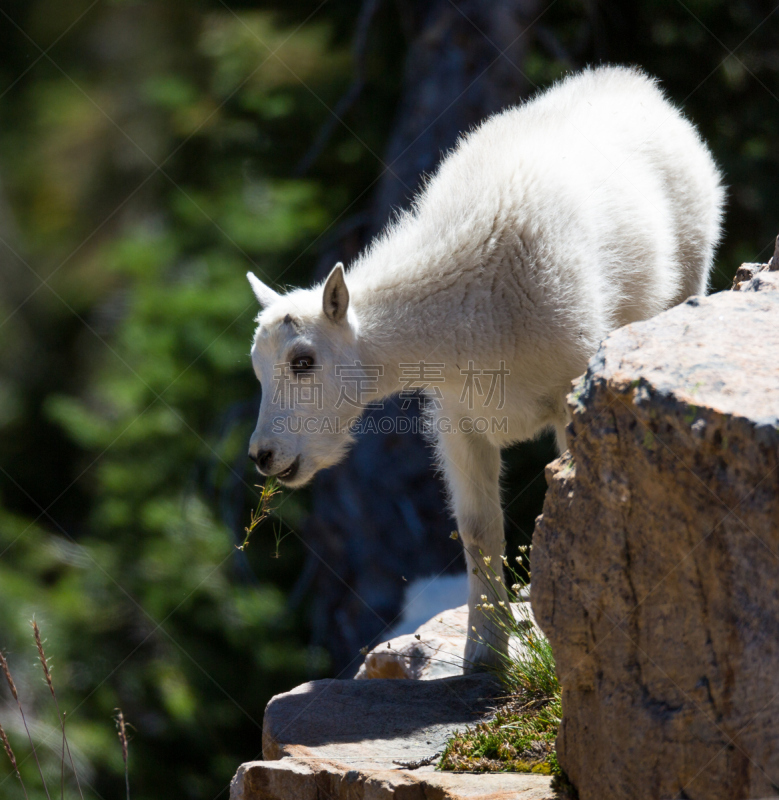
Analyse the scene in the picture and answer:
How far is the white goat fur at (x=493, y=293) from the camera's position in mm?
4023

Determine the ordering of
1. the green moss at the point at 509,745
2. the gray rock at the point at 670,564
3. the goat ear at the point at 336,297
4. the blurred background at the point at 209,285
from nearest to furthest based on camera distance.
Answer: the gray rock at the point at 670,564, the green moss at the point at 509,745, the goat ear at the point at 336,297, the blurred background at the point at 209,285

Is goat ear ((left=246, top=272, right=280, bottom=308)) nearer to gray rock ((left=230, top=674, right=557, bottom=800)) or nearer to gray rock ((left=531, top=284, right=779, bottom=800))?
gray rock ((left=230, top=674, right=557, bottom=800))

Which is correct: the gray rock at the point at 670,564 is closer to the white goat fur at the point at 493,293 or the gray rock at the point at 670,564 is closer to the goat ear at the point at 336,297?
the white goat fur at the point at 493,293

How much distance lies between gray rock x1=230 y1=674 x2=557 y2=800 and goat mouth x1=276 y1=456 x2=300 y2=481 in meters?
0.92

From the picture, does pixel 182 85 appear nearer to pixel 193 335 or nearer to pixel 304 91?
pixel 304 91

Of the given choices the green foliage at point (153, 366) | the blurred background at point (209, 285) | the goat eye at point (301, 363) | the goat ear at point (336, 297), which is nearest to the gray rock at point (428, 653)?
the goat eye at point (301, 363)

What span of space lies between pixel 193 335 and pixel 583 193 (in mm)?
4462

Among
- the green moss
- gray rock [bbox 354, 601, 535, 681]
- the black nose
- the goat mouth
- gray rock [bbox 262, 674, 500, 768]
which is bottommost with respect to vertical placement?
gray rock [bbox 354, 601, 535, 681]

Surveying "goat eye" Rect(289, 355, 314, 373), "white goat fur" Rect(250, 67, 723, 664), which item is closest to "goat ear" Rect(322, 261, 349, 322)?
"white goat fur" Rect(250, 67, 723, 664)

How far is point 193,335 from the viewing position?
7824 mm

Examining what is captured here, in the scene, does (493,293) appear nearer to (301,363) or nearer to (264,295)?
(301,363)

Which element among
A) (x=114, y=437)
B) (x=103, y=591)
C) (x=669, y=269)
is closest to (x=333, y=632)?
(x=103, y=591)

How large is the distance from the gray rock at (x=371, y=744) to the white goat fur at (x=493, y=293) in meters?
0.38

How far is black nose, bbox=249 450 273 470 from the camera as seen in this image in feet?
13.0
